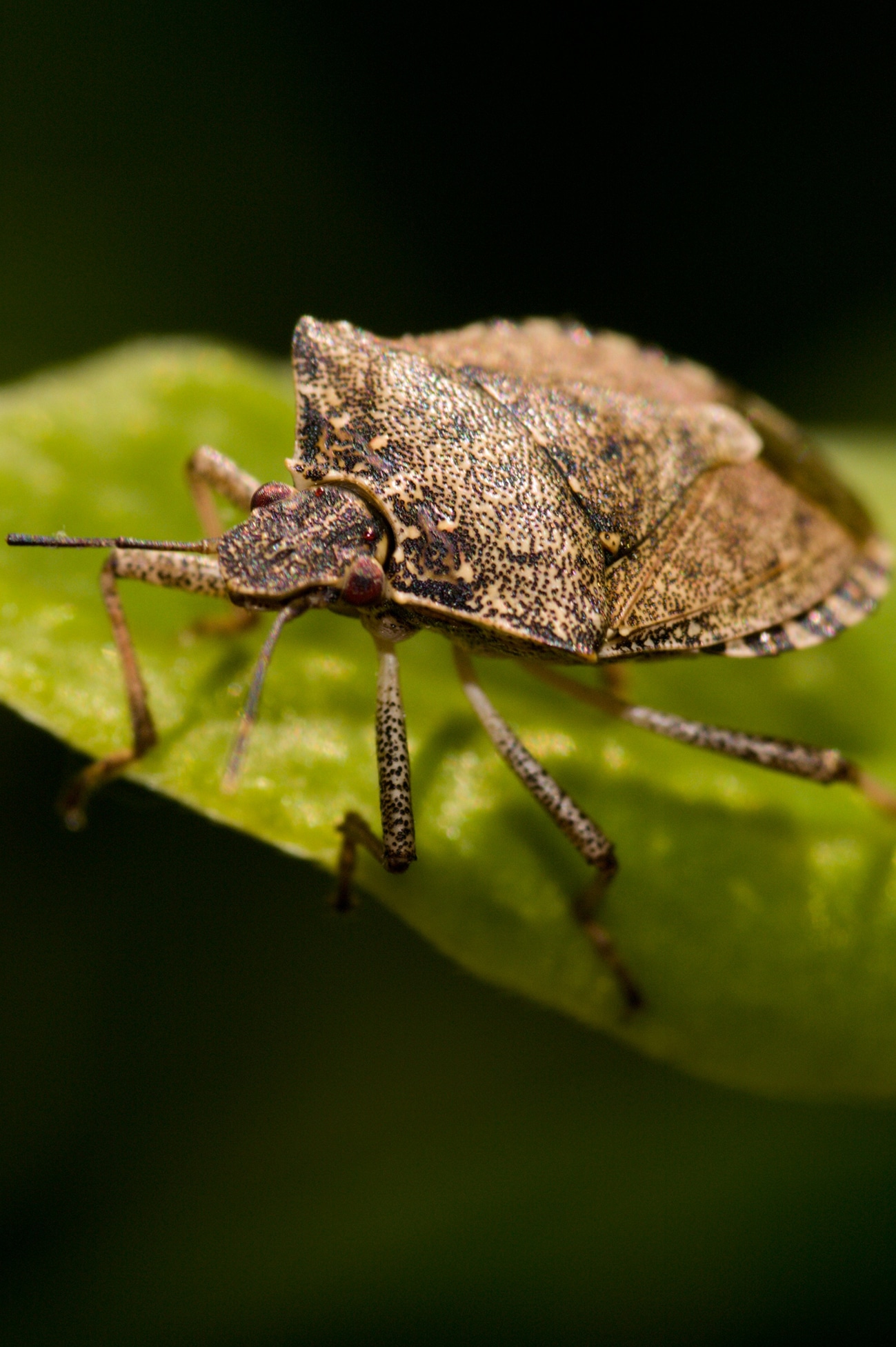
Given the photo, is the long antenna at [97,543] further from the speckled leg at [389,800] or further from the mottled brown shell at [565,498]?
the speckled leg at [389,800]

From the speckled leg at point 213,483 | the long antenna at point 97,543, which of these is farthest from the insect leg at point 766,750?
the long antenna at point 97,543

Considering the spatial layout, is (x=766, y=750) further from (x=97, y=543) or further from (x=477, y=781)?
(x=97, y=543)

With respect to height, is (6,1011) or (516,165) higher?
(516,165)

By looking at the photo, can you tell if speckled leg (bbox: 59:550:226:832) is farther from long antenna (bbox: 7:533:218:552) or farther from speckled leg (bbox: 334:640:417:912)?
speckled leg (bbox: 334:640:417:912)

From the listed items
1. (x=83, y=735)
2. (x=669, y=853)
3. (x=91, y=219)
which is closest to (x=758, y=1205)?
(x=669, y=853)

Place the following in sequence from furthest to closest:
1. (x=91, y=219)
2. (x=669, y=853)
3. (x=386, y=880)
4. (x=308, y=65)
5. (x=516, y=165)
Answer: (x=516, y=165), (x=308, y=65), (x=91, y=219), (x=669, y=853), (x=386, y=880)

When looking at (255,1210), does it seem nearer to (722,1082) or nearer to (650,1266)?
(650,1266)
